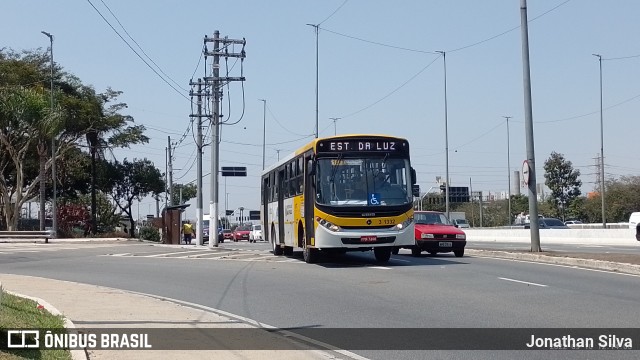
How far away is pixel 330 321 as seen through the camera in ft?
41.6

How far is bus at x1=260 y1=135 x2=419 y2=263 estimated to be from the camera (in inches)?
882

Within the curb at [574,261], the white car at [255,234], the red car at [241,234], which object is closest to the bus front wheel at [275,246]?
the curb at [574,261]

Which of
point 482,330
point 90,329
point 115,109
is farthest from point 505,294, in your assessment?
point 115,109

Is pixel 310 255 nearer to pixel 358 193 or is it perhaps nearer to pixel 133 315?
pixel 358 193

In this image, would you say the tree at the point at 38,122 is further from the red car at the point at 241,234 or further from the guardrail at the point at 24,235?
the red car at the point at 241,234

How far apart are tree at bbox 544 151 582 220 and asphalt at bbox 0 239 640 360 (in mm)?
63988

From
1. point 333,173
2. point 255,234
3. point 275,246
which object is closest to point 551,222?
point 255,234

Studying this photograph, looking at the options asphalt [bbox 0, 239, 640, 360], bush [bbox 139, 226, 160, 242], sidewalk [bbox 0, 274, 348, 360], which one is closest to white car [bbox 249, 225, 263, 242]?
bush [bbox 139, 226, 160, 242]

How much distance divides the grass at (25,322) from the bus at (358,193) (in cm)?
1002

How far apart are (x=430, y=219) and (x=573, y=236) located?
20.0 metres

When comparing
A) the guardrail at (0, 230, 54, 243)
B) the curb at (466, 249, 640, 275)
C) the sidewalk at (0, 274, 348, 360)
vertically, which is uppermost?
the guardrail at (0, 230, 54, 243)

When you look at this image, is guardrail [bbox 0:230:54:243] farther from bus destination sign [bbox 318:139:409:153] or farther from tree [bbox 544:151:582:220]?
tree [bbox 544:151:582:220]

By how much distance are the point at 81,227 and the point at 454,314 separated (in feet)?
167

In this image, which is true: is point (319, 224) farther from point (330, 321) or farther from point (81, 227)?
point (81, 227)
